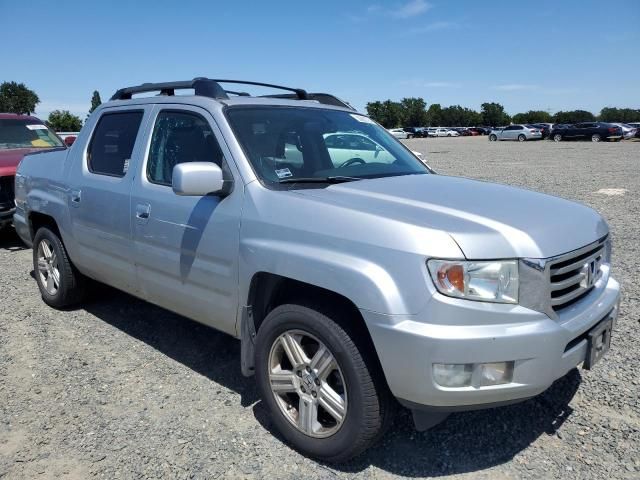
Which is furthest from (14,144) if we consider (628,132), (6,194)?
(628,132)

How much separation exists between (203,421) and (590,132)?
44.9m

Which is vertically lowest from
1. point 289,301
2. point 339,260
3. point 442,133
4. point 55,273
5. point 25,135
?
point 442,133

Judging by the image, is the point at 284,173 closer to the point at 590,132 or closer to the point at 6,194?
the point at 6,194

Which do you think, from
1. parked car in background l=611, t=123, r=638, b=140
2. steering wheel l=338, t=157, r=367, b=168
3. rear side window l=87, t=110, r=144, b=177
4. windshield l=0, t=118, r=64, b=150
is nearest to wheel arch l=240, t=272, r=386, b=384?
steering wheel l=338, t=157, r=367, b=168

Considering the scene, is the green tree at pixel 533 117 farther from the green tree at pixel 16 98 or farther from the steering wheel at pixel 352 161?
the steering wheel at pixel 352 161

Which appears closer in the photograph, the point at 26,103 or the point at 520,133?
the point at 520,133

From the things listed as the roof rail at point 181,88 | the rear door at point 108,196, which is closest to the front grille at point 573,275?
the roof rail at point 181,88

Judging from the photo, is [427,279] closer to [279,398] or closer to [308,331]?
[308,331]

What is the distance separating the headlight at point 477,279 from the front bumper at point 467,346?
1.5 inches

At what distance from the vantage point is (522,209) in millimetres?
2842

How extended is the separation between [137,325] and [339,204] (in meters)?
2.83

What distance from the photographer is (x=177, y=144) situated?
12.3ft

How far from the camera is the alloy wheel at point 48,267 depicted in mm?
5121

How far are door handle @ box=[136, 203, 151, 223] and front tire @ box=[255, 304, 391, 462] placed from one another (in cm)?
125
